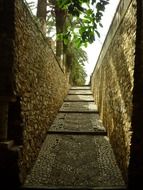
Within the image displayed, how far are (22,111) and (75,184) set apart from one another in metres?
1.58

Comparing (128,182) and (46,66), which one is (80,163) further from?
(46,66)

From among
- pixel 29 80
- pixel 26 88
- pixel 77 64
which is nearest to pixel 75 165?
pixel 26 88

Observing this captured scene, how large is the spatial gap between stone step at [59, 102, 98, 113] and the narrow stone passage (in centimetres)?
199

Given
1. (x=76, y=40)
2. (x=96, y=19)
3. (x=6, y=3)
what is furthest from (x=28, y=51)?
(x=96, y=19)

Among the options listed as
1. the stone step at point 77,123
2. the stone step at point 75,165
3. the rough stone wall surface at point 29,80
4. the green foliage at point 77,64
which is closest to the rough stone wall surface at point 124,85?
the stone step at point 75,165

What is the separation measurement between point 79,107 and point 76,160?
6.78 metres

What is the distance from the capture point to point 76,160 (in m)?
6.63

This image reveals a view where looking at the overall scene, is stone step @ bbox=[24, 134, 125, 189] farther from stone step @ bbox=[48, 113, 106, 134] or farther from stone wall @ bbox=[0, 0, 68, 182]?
stone step @ bbox=[48, 113, 106, 134]

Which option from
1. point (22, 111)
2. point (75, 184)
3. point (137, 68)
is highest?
point (137, 68)

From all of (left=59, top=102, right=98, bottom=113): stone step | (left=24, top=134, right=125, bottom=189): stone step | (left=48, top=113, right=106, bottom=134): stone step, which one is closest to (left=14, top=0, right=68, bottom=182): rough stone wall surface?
(left=24, top=134, right=125, bottom=189): stone step

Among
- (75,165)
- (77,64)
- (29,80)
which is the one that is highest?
(77,64)

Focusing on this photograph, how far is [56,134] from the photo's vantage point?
880cm

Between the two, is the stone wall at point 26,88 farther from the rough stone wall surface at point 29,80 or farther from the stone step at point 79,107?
the stone step at point 79,107

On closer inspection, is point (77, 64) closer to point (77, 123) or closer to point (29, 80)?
point (77, 123)
